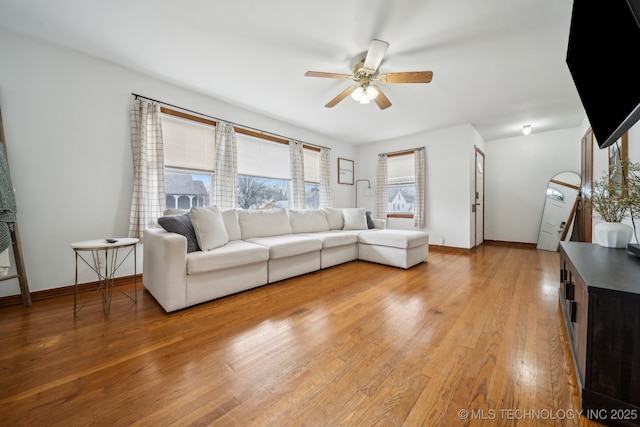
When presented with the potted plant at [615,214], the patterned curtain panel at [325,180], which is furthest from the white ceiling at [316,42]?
the patterned curtain panel at [325,180]

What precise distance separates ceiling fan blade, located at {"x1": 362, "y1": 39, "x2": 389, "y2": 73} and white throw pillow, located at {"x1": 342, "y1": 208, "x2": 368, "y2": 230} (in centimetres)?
245

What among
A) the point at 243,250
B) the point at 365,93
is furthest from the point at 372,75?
the point at 243,250

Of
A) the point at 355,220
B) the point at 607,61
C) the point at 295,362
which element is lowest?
the point at 295,362

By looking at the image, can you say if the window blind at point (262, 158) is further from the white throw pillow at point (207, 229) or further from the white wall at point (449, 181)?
the white wall at point (449, 181)

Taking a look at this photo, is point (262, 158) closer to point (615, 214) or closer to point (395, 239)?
point (395, 239)

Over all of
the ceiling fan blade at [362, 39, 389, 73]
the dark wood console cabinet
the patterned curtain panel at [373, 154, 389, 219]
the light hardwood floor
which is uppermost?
the ceiling fan blade at [362, 39, 389, 73]

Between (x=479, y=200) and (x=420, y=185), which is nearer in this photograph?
(x=420, y=185)

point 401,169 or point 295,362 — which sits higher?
point 401,169

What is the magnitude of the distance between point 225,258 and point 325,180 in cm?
319

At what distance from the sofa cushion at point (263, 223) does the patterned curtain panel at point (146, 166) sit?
3.22 ft

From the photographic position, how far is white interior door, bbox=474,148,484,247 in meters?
4.84

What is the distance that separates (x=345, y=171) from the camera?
5.64 m

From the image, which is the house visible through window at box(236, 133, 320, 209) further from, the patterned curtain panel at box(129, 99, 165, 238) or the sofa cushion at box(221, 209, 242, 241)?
the patterned curtain panel at box(129, 99, 165, 238)

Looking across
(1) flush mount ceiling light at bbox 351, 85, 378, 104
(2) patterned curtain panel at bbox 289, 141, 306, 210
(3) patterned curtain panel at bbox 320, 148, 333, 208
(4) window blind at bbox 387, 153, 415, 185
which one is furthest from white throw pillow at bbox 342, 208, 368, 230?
(1) flush mount ceiling light at bbox 351, 85, 378, 104
